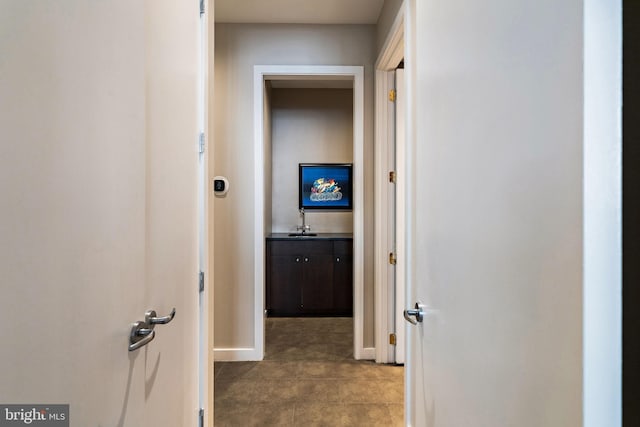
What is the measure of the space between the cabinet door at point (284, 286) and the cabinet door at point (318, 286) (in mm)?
68

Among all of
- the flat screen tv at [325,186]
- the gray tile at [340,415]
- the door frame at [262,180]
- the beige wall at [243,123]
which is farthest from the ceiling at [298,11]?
the gray tile at [340,415]

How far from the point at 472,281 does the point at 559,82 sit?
45cm

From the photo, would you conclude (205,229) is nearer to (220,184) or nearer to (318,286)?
(220,184)

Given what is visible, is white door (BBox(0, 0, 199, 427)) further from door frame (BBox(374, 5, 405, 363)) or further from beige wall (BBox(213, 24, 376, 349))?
door frame (BBox(374, 5, 405, 363))

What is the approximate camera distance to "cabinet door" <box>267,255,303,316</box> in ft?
13.6

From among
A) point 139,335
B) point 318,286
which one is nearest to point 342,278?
point 318,286

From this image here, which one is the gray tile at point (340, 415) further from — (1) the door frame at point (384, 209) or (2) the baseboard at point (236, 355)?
(2) the baseboard at point (236, 355)

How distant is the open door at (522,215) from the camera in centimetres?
47

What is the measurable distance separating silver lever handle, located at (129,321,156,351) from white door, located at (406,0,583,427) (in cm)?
78

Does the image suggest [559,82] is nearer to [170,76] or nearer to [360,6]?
[170,76]

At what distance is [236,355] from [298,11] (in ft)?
8.96

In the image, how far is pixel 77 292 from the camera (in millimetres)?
700

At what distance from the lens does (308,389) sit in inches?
98.1

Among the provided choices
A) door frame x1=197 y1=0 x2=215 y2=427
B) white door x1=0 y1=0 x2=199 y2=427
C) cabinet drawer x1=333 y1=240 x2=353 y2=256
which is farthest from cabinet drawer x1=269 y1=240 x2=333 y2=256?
white door x1=0 y1=0 x2=199 y2=427
